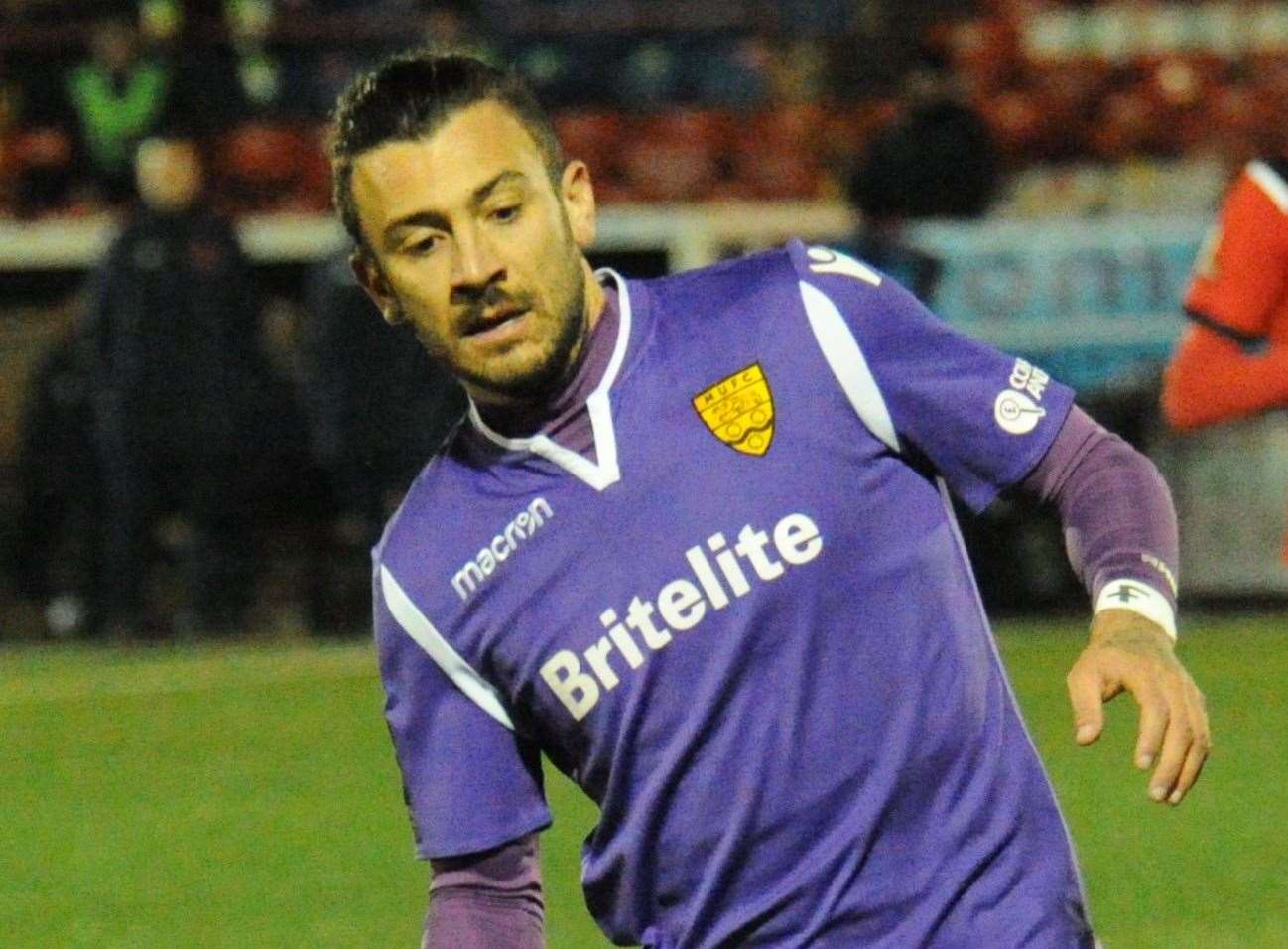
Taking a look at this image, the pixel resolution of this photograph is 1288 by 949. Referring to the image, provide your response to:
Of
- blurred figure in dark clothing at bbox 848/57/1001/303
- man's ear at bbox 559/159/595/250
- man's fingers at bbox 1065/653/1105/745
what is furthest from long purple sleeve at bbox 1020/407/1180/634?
blurred figure in dark clothing at bbox 848/57/1001/303

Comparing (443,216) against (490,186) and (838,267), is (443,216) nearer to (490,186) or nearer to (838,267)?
(490,186)

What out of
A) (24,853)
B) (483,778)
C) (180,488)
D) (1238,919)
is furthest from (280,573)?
(483,778)

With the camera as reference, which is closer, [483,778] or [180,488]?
[483,778]

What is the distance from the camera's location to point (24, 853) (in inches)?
314

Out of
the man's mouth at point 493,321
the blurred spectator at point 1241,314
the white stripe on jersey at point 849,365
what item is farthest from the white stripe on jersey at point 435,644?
the blurred spectator at point 1241,314

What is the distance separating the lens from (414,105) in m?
3.09

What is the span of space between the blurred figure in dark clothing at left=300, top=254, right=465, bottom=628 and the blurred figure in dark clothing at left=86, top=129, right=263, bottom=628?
368mm

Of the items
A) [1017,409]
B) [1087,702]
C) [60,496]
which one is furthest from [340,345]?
[1087,702]

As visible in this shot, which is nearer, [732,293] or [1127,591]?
[1127,591]

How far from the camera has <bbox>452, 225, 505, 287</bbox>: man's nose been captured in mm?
3025

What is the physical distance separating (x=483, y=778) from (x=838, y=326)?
0.66 meters

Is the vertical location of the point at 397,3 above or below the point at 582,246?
below

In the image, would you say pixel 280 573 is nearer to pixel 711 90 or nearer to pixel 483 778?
pixel 711 90

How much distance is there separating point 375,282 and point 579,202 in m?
0.25
